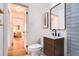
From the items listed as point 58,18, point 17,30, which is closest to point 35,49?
point 17,30

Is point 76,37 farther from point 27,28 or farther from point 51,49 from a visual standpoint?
point 27,28

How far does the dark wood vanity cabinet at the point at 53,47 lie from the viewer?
6.40 feet

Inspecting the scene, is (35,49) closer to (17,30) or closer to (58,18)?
(17,30)

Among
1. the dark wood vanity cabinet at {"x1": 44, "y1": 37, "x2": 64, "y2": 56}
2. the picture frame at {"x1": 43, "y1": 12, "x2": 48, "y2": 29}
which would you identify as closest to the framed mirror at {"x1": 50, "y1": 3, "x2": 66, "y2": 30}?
the picture frame at {"x1": 43, "y1": 12, "x2": 48, "y2": 29}

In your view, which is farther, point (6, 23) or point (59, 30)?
point (59, 30)

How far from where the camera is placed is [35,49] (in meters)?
2.01

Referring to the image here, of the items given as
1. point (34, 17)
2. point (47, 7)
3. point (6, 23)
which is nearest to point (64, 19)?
point (47, 7)

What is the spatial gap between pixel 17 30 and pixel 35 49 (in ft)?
1.38

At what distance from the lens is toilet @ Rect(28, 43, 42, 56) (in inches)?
77.6

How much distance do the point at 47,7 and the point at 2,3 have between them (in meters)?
0.71

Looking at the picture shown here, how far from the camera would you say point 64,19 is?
2.08m

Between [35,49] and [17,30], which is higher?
[17,30]

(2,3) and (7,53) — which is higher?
(2,3)

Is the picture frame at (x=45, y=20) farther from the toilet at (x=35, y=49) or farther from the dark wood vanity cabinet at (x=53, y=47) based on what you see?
the toilet at (x=35, y=49)
